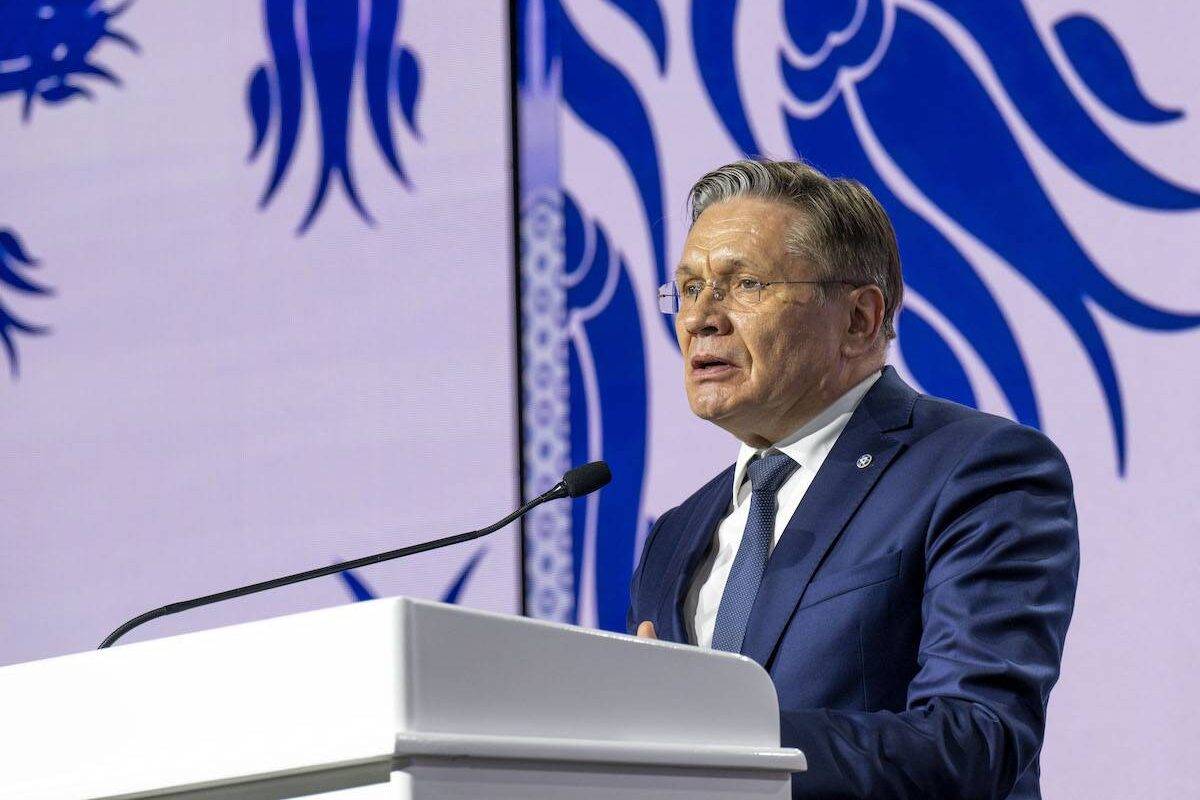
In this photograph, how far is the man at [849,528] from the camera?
171 centimetres

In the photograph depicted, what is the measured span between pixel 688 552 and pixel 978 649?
62cm

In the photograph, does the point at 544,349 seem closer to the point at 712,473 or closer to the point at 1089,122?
the point at 712,473

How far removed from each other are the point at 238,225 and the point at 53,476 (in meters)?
0.79

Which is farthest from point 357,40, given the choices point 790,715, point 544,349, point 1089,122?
point 790,715

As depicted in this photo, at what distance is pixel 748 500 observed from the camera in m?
2.38

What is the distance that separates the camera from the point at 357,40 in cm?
383

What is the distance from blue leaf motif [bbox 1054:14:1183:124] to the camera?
2957 millimetres

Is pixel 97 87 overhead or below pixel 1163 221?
overhead

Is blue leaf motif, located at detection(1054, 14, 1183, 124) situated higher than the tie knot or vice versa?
blue leaf motif, located at detection(1054, 14, 1183, 124)

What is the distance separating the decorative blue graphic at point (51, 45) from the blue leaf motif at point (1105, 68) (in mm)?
2424

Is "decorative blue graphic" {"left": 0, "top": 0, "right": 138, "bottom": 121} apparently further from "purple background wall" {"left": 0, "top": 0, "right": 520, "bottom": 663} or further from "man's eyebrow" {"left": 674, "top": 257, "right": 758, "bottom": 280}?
"man's eyebrow" {"left": 674, "top": 257, "right": 758, "bottom": 280}

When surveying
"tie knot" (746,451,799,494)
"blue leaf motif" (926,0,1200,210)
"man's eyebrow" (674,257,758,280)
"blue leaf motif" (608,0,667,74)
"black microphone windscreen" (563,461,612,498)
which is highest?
"blue leaf motif" (608,0,667,74)

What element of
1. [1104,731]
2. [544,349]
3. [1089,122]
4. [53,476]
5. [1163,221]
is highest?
[1089,122]

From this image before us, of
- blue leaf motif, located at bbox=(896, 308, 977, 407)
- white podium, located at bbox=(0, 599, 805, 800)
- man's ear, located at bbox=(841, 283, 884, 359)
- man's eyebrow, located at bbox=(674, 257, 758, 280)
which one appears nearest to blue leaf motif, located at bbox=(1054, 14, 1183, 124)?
blue leaf motif, located at bbox=(896, 308, 977, 407)
